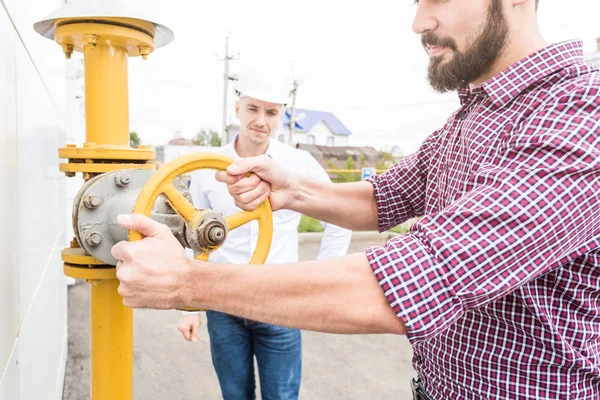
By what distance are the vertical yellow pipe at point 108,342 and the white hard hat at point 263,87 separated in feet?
5.31

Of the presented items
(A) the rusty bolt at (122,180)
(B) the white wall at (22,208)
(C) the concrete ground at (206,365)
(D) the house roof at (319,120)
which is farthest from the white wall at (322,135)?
(A) the rusty bolt at (122,180)

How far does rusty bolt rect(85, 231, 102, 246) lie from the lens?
1.18 meters

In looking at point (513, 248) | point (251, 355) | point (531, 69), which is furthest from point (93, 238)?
point (251, 355)

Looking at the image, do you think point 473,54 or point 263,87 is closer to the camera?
point 473,54

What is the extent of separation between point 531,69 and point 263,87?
64.5 inches

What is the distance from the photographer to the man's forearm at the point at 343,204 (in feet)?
6.42

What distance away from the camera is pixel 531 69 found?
4.43 ft

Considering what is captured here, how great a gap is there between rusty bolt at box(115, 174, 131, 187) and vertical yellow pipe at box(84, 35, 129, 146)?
181 millimetres

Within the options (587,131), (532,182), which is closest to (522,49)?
(587,131)

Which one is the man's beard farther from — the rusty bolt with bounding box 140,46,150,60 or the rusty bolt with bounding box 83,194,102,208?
the rusty bolt with bounding box 83,194,102,208

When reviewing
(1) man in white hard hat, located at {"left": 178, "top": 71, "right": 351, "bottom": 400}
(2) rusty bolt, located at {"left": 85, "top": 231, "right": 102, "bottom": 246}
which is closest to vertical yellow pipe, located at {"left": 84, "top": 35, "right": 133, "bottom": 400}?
(2) rusty bolt, located at {"left": 85, "top": 231, "right": 102, "bottom": 246}

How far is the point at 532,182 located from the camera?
107 cm

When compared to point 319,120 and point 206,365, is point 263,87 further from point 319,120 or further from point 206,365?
point 319,120

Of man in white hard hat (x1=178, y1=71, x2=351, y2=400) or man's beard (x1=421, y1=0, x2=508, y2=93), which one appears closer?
man's beard (x1=421, y1=0, x2=508, y2=93)
